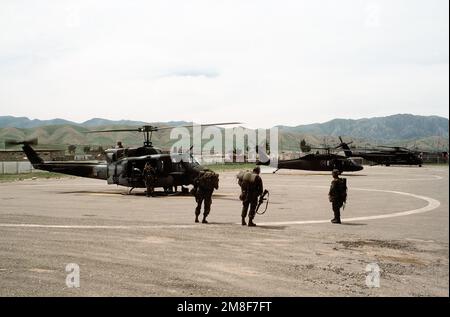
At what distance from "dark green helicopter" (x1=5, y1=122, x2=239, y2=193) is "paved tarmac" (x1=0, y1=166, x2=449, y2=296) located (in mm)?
5433

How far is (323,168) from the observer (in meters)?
41.6

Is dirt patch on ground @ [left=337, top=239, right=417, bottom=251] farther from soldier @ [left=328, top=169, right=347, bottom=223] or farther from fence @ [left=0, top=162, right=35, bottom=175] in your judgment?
fence @ [left=0, top=162, right=35, bottom=175]

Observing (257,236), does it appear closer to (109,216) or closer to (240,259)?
(240,259)

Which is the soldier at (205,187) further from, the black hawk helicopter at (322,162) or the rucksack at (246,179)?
the black hawk helicopter at (322,162)

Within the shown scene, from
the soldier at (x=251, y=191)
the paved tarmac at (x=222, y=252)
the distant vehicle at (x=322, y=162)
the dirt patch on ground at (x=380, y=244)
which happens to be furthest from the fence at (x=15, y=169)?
the dirt patch on ground at (x=380, y=244)

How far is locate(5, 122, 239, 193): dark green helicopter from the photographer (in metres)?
21.1

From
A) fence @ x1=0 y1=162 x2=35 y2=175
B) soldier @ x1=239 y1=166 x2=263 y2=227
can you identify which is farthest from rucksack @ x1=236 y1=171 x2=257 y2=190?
fence @ x1=0 y1=162 x2=35 y2=175

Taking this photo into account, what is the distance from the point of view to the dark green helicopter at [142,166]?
21.1m

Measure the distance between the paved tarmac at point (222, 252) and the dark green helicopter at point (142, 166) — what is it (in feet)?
17.8

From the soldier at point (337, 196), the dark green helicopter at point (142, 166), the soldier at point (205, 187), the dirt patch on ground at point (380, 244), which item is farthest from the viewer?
the dark green helicopter at point (142, 166)

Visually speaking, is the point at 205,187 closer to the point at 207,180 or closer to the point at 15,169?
the point at 207,180
